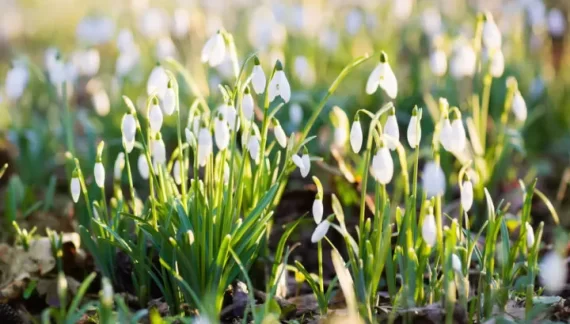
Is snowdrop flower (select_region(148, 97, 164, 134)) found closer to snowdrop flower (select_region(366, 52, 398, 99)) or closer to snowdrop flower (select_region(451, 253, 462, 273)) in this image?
snowdrop flower (select_region(366, 52, 398, 99))

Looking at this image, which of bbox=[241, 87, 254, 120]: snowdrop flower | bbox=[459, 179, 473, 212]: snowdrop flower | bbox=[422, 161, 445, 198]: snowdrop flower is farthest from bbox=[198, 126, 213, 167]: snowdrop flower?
bbox=[459, 179, 473, 212]: snowdrop flower

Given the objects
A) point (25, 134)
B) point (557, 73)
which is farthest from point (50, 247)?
point (557, 73)

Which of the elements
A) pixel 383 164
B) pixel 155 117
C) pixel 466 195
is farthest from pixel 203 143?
pixel 466 195

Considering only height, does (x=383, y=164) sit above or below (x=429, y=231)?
above

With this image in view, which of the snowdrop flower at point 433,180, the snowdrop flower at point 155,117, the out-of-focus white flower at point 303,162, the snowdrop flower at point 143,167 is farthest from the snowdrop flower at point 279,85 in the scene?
the snowdrop flower at point 143,167

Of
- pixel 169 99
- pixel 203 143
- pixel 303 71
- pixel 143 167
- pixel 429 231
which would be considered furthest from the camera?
pixel 303 71

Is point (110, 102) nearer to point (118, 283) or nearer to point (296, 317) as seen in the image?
point (118, 283)

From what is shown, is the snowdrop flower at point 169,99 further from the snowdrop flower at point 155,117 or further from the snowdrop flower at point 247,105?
the snowdrop flower at point 247,105

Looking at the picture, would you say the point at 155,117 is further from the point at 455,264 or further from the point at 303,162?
the point at 455,264
